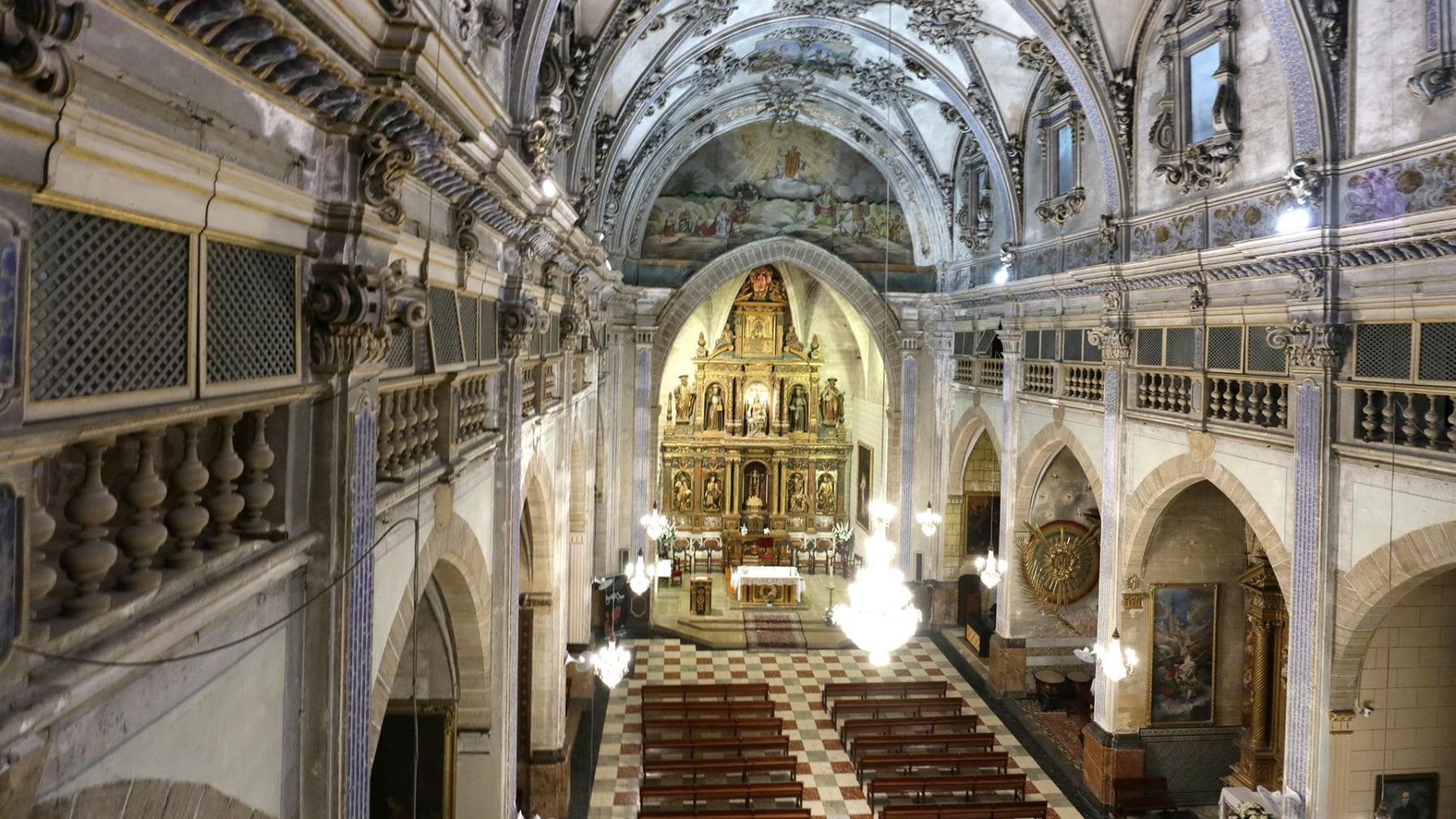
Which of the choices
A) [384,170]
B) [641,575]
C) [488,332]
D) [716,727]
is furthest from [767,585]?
[384,170]

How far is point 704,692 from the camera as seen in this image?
15.7 m

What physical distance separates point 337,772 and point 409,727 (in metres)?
3.99

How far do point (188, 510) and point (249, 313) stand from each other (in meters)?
0.78

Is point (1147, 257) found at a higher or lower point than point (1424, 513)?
higher

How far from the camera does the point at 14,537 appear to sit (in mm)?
2031

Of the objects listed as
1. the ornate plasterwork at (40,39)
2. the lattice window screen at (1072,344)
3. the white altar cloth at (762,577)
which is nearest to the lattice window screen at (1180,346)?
the lattice window screen at (1072,344)

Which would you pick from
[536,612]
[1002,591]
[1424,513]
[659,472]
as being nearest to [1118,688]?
[1002,591]

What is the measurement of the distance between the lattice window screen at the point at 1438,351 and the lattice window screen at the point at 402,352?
812 centimetres

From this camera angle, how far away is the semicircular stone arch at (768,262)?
2097cm

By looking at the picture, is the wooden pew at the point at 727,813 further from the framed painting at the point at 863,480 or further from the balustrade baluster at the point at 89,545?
the framed painting at the point at 863,480

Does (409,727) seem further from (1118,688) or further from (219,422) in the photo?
(1118,688)

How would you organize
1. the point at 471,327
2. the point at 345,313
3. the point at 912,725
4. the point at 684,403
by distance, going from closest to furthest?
the point at 345,313, the point at 471,327, the point at 912,725, the point at 684,403

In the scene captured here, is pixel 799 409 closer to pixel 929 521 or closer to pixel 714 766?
pixel 929 521

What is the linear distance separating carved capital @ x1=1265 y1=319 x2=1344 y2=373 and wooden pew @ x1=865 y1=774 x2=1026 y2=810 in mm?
6415
